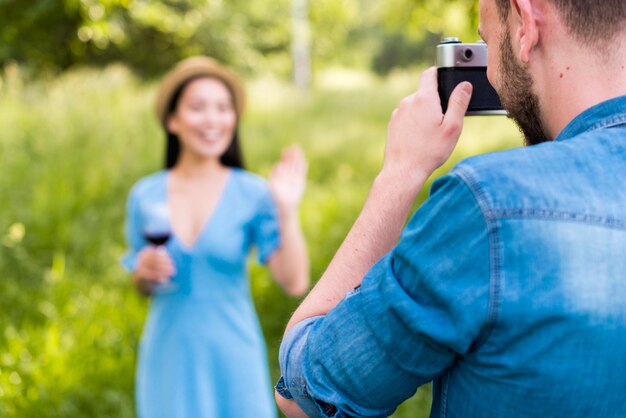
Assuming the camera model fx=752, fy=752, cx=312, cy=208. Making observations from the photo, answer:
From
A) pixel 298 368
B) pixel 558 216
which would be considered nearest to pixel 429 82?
pixel 558 216

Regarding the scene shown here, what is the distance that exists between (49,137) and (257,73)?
46.1 ft

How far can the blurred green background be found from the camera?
4098mm

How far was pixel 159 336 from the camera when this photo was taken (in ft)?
10.1

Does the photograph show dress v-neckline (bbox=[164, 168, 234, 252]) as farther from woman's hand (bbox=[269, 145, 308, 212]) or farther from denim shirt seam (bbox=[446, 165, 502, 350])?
denim shirt seam (bbox=[446, 165, 502, 350])

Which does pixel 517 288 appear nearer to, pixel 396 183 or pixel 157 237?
pixel 396 183

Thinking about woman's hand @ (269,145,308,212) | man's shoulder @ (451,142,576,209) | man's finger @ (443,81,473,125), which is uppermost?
man's finger @ (443,81,473,125)

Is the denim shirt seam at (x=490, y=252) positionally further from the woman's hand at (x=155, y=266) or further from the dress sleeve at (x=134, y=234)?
the dress sleeve at (x=134, y=234)

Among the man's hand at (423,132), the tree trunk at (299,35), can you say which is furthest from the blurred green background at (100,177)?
the tree trunk at (299,35)

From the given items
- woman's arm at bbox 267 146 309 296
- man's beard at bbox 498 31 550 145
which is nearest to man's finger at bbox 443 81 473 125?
man's beard at bbox 498 31 550 145

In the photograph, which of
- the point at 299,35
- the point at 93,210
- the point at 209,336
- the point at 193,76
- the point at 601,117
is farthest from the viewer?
the point at 299,35

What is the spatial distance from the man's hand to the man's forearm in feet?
0.08

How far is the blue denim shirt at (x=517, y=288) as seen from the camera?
0.89 m

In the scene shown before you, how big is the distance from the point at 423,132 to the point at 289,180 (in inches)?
76.6

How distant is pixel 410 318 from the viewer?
0.91m
